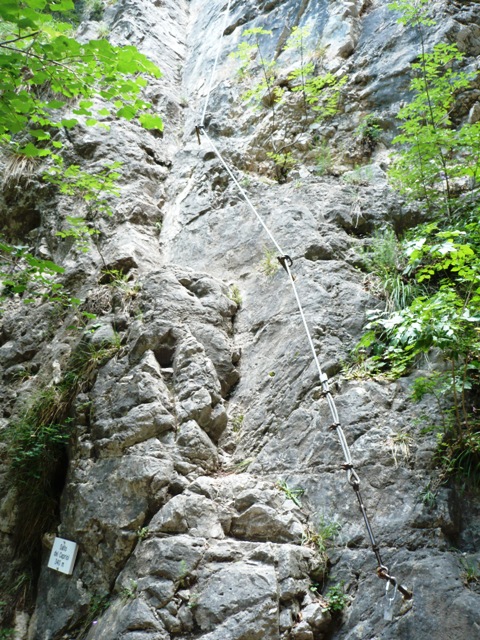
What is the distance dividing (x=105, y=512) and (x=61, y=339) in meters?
2.21

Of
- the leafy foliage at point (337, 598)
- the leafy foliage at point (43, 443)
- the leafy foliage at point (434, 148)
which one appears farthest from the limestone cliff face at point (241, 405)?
the leafy foliage at point (434, 148)

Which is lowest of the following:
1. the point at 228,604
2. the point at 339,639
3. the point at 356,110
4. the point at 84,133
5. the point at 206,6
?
the point at 339,639

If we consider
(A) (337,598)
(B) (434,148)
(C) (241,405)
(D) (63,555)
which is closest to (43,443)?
(D) (63,555)

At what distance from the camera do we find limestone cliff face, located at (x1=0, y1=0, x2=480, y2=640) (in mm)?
2586

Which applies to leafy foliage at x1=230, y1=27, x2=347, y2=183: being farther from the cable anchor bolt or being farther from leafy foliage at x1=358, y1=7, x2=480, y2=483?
the cable anchor bolt

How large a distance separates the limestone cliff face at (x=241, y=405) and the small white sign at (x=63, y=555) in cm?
6

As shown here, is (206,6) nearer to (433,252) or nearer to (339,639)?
(433,252)

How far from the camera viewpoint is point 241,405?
3.89 metres

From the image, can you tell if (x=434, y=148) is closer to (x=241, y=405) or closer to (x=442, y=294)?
(x=442, y=294)

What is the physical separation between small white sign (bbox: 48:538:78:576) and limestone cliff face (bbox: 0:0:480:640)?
64 millimetres

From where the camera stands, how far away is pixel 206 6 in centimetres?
1024

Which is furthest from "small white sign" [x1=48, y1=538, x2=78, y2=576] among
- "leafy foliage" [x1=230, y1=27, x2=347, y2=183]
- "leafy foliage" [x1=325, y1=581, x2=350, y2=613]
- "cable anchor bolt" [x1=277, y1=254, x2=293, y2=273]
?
"leafy foliage" [x1=230, y1=27, x2=347, y2=183]

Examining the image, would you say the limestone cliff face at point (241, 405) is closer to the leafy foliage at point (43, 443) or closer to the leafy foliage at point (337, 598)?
the leafy foliage at point (337, 598)

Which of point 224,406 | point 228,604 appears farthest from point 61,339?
point 228,604
